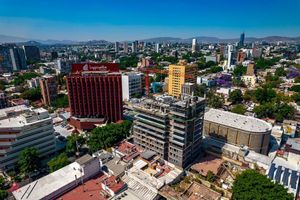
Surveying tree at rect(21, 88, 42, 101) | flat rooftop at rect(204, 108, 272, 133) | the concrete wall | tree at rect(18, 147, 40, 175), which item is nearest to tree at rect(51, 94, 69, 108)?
tree at rect(21, 88, 42, 101)

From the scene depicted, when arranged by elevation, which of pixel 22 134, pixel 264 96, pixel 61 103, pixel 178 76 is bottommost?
pixel 61 103

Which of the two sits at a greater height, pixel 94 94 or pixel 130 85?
pixel 94 94

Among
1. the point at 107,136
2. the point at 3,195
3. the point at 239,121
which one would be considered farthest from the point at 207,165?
the point at 3,195

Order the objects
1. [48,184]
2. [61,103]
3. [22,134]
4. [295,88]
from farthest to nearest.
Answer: [295,88], [61,103], [22,134], [48,184]

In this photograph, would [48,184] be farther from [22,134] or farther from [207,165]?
[207,165]

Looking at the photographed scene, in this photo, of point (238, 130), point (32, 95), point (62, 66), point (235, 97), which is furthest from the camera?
point (62, 66)

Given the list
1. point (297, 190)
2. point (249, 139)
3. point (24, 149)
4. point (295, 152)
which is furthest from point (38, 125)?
point (295, 152)

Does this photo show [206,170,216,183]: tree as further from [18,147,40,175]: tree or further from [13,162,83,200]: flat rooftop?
[18,147,40,175]: tree
